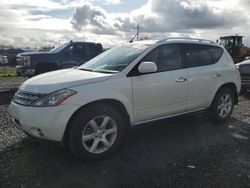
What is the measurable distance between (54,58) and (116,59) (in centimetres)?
692

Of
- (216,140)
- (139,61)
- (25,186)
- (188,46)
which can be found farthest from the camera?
(188,46)

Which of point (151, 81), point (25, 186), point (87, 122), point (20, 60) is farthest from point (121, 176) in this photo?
point (20, 60)

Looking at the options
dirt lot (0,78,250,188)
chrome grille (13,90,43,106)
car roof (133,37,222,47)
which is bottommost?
dirt lot (0,78,250,188)

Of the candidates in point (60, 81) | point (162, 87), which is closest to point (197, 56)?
point (162, 87)

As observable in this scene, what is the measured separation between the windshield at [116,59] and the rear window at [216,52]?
1737mm

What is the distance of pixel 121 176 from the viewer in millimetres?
3666

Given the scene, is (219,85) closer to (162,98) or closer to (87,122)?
(162,98)

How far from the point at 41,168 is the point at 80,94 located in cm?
109

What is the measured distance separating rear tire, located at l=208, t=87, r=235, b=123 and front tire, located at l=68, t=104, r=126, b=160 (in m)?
2.39

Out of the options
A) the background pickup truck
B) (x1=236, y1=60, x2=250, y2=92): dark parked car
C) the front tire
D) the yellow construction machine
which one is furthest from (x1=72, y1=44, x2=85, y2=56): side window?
the yellow construction machine

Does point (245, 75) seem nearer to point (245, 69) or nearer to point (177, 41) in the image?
point (245, 69)

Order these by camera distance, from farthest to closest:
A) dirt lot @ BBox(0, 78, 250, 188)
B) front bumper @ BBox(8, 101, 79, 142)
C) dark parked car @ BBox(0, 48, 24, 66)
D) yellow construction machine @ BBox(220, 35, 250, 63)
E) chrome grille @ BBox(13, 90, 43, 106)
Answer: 1. dark parked car @ BBox(0, 48, 24, 66)
2. yellow construction machine @ BBox(220, 35, 250, 63)
3. chrome grille @ BBox(13, 90, 43, 106)
4. front bumper @ BBox(8, 101, 79, 142)
5. dirt lot @ BBox(0, 78, 250, 188)

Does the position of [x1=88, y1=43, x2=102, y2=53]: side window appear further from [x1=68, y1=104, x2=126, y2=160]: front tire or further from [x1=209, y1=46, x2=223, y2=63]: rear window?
[x1=68, y1=104, x2=126, y2=160]: front tire

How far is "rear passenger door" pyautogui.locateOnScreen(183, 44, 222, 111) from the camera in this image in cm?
531
